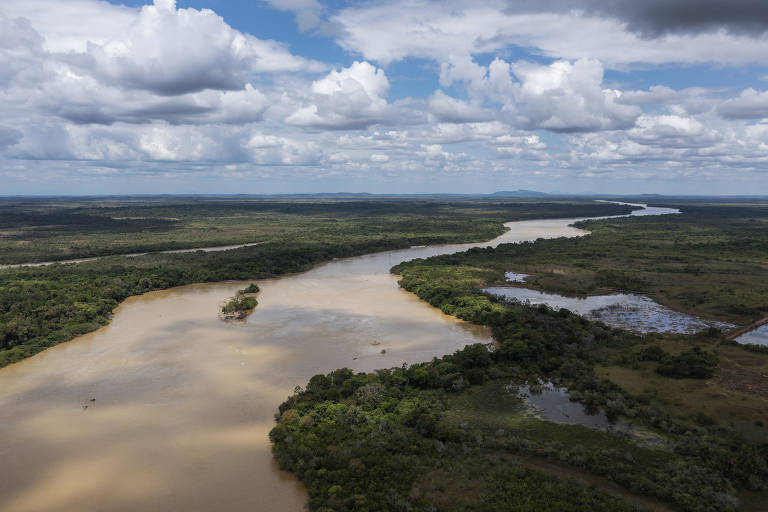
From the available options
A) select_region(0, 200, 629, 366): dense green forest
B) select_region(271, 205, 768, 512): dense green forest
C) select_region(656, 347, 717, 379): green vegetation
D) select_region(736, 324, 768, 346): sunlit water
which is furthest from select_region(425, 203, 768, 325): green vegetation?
select_region(0, 200, 629, 366): dense green forest

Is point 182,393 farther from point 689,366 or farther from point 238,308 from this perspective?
point 689,366

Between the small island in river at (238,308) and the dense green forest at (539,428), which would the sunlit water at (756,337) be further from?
the small island in river at (238,308)

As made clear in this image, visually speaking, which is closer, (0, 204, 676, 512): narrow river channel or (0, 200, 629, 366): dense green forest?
(0, 204, 676, 512): narrow river channel

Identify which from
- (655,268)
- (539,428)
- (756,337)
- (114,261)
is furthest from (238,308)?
(655,268)

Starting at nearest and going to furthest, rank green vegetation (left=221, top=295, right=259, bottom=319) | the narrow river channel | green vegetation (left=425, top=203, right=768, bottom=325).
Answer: the narrow river channel < green vegetation (left=221, top=295, right=259, bottom=319) < green vegetation (left=425, top=203, right=768, bottom=325)

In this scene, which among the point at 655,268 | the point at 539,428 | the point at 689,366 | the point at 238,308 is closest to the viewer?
the point at 539,428

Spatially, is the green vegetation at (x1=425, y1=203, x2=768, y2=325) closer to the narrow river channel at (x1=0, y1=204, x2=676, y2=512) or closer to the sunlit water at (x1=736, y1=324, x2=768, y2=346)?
the sunlit water at (x1=736, y1=324, x2=768, y2=346)

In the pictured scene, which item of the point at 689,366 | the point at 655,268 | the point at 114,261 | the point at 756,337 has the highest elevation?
the point at 655,268

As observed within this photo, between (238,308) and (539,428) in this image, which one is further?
(238,308)
